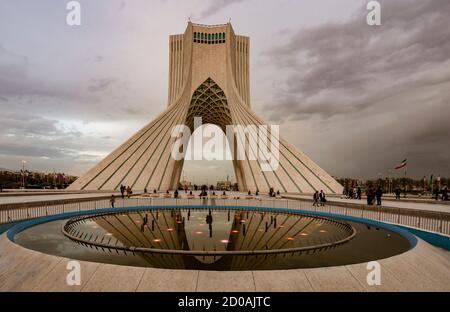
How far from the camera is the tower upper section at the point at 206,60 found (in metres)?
36.7

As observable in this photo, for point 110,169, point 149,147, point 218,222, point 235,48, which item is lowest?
point 218,222

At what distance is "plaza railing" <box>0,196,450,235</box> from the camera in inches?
361

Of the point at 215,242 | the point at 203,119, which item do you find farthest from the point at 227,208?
the point at 203,119

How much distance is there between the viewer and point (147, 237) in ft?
26.9

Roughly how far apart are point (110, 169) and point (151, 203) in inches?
489

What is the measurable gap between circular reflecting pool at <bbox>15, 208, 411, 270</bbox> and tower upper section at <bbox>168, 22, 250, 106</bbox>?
1076 inches

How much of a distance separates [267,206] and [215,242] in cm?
840

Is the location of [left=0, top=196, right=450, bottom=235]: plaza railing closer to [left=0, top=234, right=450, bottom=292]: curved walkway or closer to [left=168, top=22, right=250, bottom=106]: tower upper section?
[left=0, top=234, right=450, bottom=292]: curved walkway

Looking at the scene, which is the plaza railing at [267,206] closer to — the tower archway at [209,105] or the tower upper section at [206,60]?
the tower archway at [209,105]

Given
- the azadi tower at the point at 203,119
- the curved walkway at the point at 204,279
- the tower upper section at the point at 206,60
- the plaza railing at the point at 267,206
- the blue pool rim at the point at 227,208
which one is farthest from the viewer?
the tower upper section at the point at 206,60

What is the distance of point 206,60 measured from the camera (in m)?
37.5

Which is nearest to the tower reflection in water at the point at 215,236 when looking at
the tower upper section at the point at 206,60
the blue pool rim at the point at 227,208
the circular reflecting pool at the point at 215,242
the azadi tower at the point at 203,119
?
the circular reflecting pool at the point at 215,242
